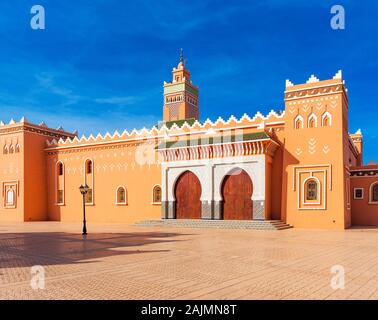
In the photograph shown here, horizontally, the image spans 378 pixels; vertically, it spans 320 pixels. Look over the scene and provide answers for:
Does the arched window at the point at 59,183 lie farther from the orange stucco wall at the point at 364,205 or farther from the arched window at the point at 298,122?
the orange stucco wall at the point at 364,205

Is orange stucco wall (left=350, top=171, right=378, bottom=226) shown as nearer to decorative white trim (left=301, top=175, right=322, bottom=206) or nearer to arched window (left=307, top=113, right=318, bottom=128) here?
decorative white trim (left=301, top=175, right=322, bottom=206)

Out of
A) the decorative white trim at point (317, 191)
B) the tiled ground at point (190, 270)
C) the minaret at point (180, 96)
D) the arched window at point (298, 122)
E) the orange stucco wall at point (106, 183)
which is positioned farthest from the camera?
the minaret at point (180, 96)

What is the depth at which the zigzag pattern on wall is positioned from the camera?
21341 millimetres

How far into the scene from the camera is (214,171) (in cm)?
2117

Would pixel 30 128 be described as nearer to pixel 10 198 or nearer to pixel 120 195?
pixel 10 198

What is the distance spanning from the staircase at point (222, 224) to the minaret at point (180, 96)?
2248cm

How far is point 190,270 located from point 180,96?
36.8m

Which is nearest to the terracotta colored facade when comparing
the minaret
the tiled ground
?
the tiled ground

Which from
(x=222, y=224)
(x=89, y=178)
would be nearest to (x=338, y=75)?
(x=222, y=224)

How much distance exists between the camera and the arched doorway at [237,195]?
20252mm

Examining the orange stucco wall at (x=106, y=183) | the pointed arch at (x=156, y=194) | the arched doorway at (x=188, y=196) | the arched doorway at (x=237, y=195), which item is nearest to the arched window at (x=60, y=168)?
the orange stucco wall at (x=106, y=183)

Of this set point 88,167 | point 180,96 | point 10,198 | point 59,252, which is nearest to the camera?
point 59,252

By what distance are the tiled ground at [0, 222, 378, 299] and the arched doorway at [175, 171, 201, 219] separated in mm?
9772
